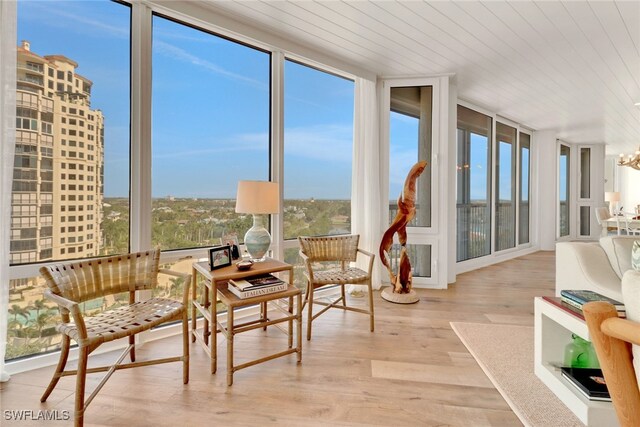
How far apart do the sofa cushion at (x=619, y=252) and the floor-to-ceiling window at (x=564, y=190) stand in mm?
6041

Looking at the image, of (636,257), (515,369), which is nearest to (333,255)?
(515,369)

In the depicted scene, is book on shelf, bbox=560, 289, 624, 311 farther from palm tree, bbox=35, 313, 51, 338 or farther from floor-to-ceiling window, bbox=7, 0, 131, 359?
palm tree, bbox=35, 313, 51, 338

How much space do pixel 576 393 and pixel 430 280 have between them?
2427 millimetres

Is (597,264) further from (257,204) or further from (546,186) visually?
(546,186)

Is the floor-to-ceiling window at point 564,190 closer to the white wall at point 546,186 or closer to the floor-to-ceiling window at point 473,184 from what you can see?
the white wall at point 546,186

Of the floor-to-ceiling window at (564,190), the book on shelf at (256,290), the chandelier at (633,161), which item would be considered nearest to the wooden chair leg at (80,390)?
the book on shelf at (256,290)

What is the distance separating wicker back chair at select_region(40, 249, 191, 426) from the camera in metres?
1.53

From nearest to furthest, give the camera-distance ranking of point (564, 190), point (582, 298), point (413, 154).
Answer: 1. point (582, 298)
2. point (413, 154)
3. point (564, 190)

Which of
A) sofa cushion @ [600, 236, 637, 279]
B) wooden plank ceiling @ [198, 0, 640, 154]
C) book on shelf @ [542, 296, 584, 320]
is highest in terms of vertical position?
wooden plank ceiling @ [198, 0, 640, 154]

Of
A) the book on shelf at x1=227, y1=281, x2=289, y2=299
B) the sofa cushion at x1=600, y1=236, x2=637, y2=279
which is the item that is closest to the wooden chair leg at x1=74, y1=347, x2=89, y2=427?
the book on shelf at x1=227, y1=281, x2=289, y2=299

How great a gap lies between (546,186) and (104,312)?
801cm

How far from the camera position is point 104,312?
199 cm

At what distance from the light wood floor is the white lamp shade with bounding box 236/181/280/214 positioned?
1061mm

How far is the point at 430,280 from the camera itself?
159 inches
